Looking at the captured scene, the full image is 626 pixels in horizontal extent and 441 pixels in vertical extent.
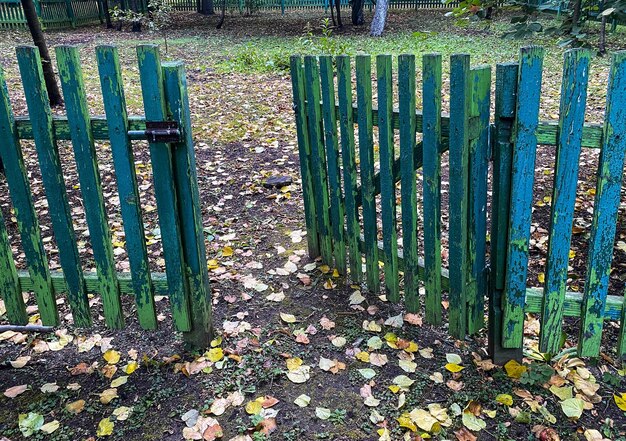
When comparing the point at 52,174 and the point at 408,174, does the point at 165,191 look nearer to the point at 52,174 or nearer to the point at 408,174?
the point at 52,174

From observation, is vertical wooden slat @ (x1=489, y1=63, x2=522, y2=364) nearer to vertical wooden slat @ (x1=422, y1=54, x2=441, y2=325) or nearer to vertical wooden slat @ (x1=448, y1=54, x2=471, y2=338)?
vertical wooden slat @ (x1=448, y1=54, x2=471, y2=338)

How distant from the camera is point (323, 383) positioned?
8.81 feet

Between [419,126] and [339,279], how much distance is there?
1348mm

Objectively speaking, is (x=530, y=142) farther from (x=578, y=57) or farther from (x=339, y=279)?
(x=339, y=279)

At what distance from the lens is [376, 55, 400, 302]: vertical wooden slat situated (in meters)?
2.74

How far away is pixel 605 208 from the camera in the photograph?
2.30 m

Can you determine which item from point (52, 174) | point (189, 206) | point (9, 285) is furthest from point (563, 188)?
point (9, 285)

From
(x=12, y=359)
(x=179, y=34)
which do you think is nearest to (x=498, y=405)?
(x=12, y=359)

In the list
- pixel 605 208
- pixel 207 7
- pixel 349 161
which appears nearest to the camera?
pixel 605 208

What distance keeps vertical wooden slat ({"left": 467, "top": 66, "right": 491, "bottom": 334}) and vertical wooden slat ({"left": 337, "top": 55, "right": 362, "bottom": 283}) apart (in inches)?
31.2

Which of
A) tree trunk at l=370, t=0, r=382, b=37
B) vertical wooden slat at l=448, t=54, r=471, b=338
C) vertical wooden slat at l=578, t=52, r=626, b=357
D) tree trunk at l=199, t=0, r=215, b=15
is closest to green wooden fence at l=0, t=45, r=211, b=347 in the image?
vertical wooden slat at l=448, t=54, r=471, b=338

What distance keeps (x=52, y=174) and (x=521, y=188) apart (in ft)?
7.00

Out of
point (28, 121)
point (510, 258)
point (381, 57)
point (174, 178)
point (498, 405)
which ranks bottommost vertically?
point (498, 405)

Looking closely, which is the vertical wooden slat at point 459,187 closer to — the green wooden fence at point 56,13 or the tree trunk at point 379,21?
the tree trunk at point 379,21
